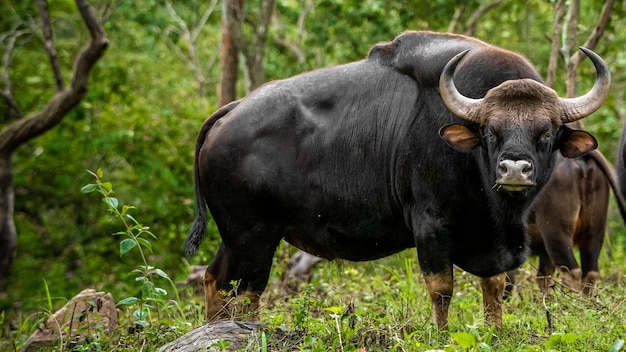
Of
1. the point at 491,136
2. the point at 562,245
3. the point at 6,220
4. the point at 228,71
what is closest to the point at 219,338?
the point at 491,136

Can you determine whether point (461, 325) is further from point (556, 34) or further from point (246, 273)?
point (556, 34)

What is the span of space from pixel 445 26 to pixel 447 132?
10260 mm

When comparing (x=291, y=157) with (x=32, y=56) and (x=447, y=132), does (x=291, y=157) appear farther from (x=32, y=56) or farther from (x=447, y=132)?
(x=32, y=56)

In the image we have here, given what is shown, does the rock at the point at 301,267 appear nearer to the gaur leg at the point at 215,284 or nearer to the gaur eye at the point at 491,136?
the gaur leg at the point at 215,284

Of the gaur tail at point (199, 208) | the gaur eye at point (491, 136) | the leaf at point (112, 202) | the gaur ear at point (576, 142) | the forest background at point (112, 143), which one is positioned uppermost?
the gaur eye at point (491, 136)

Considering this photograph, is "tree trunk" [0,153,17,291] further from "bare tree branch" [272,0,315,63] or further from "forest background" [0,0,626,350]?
"bare tree branch" [272,0,315,63]

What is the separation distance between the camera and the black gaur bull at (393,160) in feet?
17.4

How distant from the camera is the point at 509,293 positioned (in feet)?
25.1

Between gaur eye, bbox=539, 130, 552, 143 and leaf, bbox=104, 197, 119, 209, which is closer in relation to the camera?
gaur eye, bbox=539, 130, 552, 143

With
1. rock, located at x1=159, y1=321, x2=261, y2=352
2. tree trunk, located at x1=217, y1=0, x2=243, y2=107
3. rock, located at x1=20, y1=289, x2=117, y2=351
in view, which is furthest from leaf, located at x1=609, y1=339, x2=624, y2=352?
tree trunk, located at x1=217, y1=0, x2=243, y2=107

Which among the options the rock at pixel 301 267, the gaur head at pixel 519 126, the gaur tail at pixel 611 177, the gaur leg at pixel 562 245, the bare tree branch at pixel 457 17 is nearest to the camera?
the gaur head at pixel 519 126

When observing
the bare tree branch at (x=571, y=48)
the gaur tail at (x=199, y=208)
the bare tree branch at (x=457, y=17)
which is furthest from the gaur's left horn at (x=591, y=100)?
the bare tree branch at (x=457, y=17)

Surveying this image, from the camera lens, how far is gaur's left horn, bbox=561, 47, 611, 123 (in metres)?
5.25

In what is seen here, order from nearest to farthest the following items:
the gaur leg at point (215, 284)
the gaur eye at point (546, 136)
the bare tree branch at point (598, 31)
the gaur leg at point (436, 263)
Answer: the gaur eye at point (546, 136) → the gaur leg at point (436, 263) → the gaur leg at point (215, 284) → the bare tree branch at point (598, 31)
